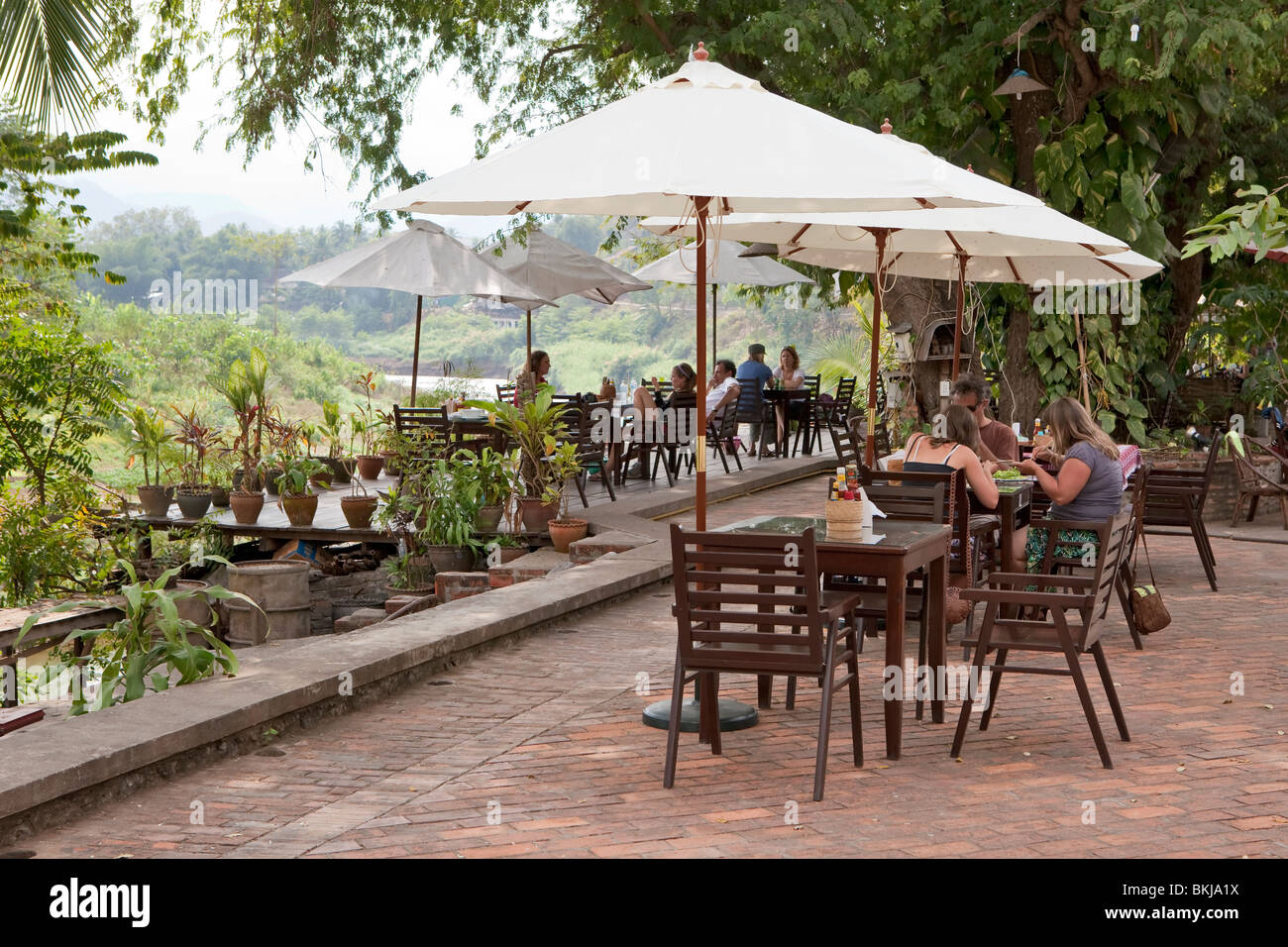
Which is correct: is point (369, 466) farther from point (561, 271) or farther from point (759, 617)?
point (759, 617)

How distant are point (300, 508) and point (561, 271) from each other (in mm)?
4037

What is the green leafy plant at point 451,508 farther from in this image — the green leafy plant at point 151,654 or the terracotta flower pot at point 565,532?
the green leafy plant at point 151,654

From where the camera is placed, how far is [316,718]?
524 cm

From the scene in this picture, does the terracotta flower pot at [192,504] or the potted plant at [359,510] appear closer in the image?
the potted plant at [359,510]

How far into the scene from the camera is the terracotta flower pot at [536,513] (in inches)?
388

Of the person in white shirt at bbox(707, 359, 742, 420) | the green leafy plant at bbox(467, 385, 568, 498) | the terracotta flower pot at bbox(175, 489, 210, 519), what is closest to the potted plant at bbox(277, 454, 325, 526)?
the terracotta flower pot at bbox(175, 489, 210, 519)

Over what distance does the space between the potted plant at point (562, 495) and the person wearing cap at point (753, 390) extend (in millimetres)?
5238

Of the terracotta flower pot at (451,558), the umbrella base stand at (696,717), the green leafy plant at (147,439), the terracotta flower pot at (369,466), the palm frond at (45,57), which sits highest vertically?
the palm frond at (45,57)

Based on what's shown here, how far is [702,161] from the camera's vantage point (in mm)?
4344

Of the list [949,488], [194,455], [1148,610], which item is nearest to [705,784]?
[949,488]

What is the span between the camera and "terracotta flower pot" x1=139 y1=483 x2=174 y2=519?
36.9 feet

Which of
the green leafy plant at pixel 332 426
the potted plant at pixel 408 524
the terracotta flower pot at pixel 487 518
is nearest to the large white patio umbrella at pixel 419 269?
the green leafy plant at pixel 332 426

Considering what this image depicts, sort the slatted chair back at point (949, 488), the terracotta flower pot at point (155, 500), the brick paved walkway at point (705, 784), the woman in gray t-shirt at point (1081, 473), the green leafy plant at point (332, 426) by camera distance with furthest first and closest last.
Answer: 1. the green leafy plant at point (332, 426)
2. the terracotta flower pot at point (155, 500)
3. the woman in gray t-shirt at point (1081, 473)
4. the slatted chair back at point (949, 488)
5. the brick paved walkway at point (705, 784)
